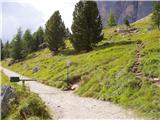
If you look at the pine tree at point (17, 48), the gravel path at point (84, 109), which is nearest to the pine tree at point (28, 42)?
the pine tree at point (17, 48)

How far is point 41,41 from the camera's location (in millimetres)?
138875

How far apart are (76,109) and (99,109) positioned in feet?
6.34

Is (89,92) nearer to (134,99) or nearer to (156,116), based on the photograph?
(134,99)

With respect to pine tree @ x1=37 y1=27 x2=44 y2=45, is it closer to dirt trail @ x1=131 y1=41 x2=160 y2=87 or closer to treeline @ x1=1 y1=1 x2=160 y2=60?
treeline @ x1=1 y1=1 x2=160 y2=60

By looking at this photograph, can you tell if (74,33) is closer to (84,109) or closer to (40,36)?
(84,109)

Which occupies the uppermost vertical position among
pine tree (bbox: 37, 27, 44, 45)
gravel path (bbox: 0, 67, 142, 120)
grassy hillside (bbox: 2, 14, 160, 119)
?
pine tree (bbox: 37, 27, 44, 45)

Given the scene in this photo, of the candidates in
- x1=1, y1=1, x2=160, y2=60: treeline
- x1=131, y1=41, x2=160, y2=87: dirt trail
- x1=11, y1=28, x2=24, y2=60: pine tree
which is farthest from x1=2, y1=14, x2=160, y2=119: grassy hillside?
x1=11, y1=28, x2=24, y2=60: pine tree

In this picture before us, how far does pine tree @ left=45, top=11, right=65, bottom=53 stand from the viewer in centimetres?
8744

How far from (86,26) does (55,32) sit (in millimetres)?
21987

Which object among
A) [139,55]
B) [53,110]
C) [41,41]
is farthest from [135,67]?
[41,41]

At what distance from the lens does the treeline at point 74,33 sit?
6700 centimetres

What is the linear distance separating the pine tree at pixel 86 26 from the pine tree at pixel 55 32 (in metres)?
19.4

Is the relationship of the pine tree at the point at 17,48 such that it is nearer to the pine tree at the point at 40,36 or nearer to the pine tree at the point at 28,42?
the pine tree at the point at 28,42

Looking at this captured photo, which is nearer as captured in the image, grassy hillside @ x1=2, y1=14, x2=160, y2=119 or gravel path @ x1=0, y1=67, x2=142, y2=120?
gravel path @ x1=0, y1=67, x2=142, y2=120
